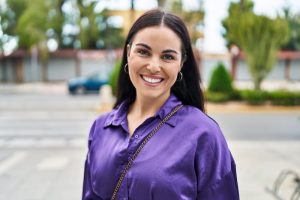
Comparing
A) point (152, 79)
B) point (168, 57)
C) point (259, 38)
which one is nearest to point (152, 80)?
point (152, 79)

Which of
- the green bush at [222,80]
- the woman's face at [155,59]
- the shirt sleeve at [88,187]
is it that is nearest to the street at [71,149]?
the green bush at [222,80]

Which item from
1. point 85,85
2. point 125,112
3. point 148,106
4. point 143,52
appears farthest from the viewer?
point 85,85

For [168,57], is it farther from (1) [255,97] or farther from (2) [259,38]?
(2) [259,38]

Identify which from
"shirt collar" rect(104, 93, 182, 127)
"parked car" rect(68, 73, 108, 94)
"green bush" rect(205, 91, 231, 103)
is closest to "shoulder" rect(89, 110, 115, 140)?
"shirt collar" rect(104, 93, 182, 127)

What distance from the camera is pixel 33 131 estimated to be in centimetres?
977

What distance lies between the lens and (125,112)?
1.80 m

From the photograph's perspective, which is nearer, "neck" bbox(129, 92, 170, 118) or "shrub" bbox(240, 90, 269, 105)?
"neck" bbox(129, 92, 170, 118)

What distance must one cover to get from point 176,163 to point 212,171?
0.46 feet

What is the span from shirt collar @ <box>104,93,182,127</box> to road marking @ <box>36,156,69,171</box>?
466 centimetres

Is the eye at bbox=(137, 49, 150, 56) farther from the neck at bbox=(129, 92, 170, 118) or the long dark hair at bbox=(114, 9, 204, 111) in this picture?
the neck at bbox=(129, 92, 170, 118)

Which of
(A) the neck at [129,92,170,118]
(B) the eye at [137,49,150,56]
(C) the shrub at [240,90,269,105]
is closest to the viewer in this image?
(B) the eye at [137,49,150,56]

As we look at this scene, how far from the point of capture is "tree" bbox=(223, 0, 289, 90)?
598 inches

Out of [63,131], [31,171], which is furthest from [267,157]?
[63,131]

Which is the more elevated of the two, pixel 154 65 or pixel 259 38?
pixel 154 65
